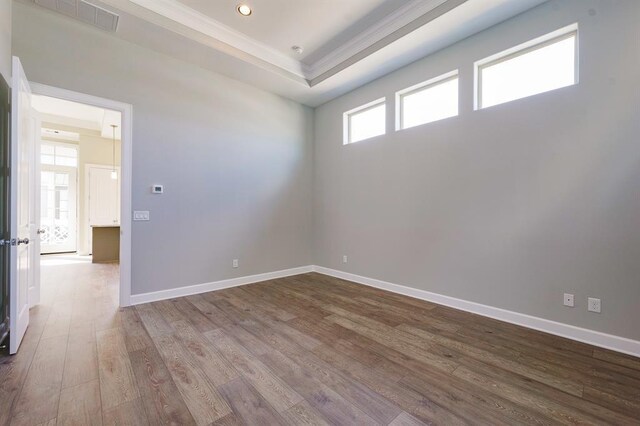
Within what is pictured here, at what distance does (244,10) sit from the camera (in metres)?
3.07

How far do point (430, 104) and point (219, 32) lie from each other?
288 centimetres

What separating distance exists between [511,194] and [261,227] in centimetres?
351

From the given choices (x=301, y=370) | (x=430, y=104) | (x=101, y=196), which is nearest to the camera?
(x=301, y=370)

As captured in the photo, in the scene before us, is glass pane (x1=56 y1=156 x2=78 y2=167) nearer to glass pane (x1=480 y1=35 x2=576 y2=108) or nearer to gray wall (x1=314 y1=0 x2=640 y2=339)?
gray wall (x1=314 y1=0 x2=640 y2=339)

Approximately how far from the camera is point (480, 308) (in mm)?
3100

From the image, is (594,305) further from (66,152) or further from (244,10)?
(66,152)

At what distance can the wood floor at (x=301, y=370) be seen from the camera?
1579 mm

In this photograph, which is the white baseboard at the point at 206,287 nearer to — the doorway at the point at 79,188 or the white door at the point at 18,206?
the white door at the point at 18,206

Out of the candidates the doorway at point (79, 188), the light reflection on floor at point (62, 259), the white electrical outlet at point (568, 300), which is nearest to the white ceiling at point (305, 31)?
the white electrical outlet at point (568, 300)

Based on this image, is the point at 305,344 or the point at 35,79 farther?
the point at 35,79

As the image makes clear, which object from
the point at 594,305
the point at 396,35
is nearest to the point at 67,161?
the point at 396,35

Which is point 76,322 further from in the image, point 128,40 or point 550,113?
point 550,113

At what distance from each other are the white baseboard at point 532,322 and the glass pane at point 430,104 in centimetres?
231

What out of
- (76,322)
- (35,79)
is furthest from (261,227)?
(35,79)
